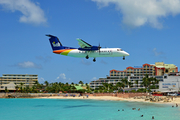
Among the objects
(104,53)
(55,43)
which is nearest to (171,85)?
(104,53)

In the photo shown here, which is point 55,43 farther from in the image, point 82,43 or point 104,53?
point 104,53

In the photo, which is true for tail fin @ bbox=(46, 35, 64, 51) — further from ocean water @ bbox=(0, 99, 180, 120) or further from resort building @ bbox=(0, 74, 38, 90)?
resort building @ bbox=(0, 74, 38, 90)

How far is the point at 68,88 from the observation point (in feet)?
453

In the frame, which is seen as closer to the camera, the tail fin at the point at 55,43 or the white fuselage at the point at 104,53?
the white fuselage at the point at 104,53

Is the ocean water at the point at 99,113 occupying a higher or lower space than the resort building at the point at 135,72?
lower

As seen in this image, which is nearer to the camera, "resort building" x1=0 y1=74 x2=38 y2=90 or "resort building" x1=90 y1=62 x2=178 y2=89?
"resort building" x1=90 y1=62 x2=178 y2=89

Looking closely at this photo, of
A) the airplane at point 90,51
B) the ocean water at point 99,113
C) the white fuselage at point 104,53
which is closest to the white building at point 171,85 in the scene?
the ocean water at point 99,113

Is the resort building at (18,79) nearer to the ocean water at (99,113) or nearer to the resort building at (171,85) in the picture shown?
the resort building at (171,85)

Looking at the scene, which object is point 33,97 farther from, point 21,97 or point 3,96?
point 3,96

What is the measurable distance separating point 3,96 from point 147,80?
80177mm

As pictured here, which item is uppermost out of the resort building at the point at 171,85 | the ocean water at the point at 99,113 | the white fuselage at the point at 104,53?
the white fuselage at the point at 104,53

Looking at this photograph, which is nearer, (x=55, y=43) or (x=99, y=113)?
(x=55, y=43)

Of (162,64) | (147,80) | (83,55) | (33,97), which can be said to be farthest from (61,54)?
(162,64)

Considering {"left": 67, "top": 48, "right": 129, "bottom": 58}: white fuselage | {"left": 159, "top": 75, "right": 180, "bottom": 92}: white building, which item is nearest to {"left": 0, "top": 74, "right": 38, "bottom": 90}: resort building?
{"left": 159, "top": 75, "right": 180, "bottom": 92}: white building
